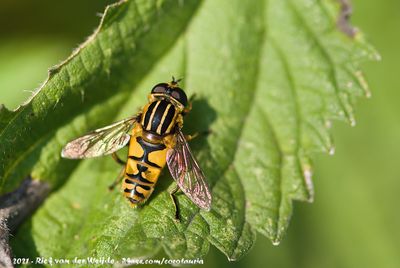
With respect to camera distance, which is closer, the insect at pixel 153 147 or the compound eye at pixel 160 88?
the insect at pixel 153 147

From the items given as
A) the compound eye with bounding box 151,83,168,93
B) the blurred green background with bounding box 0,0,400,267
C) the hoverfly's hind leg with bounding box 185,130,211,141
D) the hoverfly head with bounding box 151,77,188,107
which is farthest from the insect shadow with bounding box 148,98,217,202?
the blurred green background with bounding box 0,0,400,267

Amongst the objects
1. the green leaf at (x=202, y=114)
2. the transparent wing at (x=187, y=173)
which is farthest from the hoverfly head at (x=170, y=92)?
the green leaf at (x=202, y=114)

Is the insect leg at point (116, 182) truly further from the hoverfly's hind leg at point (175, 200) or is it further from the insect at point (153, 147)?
the hoverfly's hind leg at point (175, 200)

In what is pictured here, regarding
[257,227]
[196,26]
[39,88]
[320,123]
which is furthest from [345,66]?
[39,88]

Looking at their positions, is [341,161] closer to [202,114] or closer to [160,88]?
[202,114]

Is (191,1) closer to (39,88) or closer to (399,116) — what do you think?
(39,88)

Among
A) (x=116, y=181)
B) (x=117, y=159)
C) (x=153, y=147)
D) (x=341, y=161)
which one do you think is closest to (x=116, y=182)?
(x=116, y=181)
